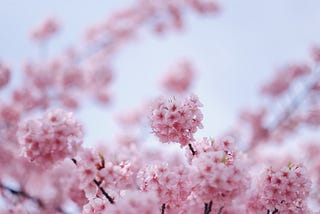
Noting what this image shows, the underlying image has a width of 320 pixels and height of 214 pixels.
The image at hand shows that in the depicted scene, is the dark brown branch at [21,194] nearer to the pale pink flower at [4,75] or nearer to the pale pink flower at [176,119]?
the pale pink flower at [4,75]

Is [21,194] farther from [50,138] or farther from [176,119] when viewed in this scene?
[176,119]

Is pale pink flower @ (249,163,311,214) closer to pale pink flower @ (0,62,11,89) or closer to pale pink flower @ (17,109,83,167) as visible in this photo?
pale pink flower @ (17,109,83,167)

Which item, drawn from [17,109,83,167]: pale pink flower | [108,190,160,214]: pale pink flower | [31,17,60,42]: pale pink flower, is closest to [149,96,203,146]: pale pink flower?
[17,109,83,167]: pale pink flower

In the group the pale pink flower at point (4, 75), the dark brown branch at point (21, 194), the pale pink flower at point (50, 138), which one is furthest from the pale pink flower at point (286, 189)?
the pale pink flower at point (4, 75)

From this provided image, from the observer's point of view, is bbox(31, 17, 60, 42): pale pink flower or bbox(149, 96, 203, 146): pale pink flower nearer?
bbox(149, 96, 203, 146): pale pink flower

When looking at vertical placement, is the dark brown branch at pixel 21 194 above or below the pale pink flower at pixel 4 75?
below

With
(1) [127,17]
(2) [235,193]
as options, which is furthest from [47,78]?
(2) [235,193]

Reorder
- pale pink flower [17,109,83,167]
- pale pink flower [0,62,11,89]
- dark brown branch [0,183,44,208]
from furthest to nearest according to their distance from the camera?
pale pink flower [0,62,11,89]
dark brown branch [0,183,44,208]
pale pink flower [17,109,83,167]

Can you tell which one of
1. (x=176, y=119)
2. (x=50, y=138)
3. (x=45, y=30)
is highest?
(x=45, y=30)

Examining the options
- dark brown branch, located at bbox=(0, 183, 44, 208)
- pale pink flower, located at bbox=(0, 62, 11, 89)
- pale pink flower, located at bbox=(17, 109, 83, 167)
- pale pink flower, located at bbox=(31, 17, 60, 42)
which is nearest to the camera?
pale pink flower, located at bbox=(17, 109, 83, 167)

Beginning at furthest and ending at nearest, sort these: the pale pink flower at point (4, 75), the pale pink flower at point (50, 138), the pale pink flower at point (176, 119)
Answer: the pale pink flower at point (4, 75)
the pale pink flower at point (176, 119)
the pale pink flower at point (50, 138)

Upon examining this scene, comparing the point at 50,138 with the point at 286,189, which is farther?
the point at 286,189

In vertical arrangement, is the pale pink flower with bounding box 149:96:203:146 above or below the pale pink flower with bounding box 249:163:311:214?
above

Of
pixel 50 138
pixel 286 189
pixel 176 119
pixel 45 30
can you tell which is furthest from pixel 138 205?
pixel 45 30
